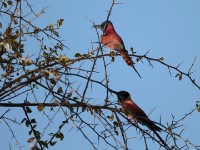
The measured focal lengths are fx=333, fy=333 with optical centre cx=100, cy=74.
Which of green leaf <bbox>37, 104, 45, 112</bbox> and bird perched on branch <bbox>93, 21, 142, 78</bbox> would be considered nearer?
green leaf <bbox>37, 104, 45, 112</bbox>

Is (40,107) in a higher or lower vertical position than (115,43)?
lower

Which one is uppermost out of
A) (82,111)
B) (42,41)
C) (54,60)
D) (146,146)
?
(42,41)

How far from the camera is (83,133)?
2.02 meters

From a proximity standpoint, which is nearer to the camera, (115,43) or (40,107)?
(40,107)

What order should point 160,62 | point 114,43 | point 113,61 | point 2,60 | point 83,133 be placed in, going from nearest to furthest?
point 83,133, point 2,60, point 160,62, point 113,61, point 114,43

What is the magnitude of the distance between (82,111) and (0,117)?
22.1 inches

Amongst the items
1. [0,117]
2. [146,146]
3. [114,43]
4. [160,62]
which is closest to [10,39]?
[0,117]

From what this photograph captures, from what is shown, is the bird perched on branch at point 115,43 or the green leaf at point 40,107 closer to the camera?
the green leaf at point 40,107

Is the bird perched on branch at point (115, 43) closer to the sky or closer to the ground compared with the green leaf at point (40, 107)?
closer to the sky

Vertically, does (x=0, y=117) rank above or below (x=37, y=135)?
above

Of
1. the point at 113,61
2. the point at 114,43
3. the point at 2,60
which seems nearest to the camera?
the point at 2,60

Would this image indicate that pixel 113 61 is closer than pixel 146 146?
No

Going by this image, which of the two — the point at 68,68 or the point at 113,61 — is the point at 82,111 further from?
the point at 113,61

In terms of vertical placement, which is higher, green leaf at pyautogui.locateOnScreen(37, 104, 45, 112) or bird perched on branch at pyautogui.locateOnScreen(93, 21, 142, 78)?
bird perched on branch at pyautogui.locateOnScreen(93, 21, 142, 78)
